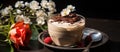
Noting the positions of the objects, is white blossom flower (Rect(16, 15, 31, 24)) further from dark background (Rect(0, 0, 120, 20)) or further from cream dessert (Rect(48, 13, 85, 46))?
dark background (Rect(0, 0, 120, 20))

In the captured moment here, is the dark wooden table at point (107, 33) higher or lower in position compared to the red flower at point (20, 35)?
lower

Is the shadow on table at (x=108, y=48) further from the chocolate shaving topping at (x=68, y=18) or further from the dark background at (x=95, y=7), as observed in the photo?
the dark background at (x=95, y=7)

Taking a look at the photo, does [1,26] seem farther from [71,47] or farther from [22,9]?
[71,47]

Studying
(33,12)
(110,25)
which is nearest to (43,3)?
(33,12)

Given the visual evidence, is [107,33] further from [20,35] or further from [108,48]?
[20,35]

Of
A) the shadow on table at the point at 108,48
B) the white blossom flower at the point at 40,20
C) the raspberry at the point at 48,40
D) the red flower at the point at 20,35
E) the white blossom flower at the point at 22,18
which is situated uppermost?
the white blossom flower at the point at 22,18

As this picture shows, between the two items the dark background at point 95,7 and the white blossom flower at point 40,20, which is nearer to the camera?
the white blossom flower at point 40,20

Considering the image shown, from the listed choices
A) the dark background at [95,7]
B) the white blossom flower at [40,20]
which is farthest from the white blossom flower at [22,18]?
A: the dark background at [95,7]
